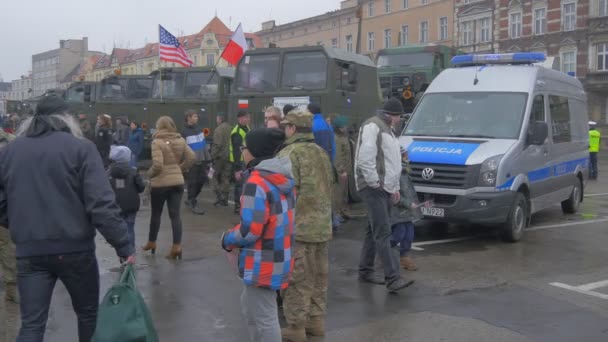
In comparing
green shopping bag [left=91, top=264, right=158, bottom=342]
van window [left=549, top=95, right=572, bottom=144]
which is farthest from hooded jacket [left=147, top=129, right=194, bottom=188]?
van window [left=549, top=95, right=572, bottom=144]

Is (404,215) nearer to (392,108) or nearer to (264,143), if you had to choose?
(392,108)

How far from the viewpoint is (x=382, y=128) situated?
6.66 metres

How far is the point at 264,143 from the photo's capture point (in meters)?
4.43

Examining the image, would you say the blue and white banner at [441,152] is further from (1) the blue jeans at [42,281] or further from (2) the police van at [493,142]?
(1) the blue jeans at [42,281]

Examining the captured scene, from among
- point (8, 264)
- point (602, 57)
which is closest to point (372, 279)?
point (8, 264)

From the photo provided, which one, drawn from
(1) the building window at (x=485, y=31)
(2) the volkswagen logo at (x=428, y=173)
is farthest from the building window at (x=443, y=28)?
(2) the volkswagen logo at (x=428, y=173)

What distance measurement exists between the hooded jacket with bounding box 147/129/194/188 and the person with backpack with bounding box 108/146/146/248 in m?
0.74

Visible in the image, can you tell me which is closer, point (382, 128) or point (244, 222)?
point (244, 222)

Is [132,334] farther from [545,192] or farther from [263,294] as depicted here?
[545,192]

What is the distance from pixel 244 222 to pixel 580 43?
4643 cm

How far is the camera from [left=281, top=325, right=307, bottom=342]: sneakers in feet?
16.9

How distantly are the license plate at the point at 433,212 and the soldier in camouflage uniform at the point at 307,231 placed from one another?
391 centimetres

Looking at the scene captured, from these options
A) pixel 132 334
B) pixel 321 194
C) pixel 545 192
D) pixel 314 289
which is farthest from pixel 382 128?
pixel 545 192

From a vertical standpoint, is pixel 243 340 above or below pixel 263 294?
below
